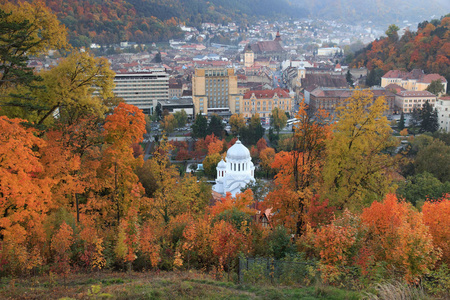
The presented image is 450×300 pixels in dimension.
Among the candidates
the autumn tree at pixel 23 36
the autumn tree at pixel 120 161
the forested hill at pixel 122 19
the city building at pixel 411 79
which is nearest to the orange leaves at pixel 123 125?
the autumn tree at pixel 120 161

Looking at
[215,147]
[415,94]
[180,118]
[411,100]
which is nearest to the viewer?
[215,147]

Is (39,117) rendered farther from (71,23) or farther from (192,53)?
(192,53)

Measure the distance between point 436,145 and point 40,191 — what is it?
31034 millimetres

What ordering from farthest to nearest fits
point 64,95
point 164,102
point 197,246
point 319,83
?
point 319,83 < point 164,102 < point 64,95 < point 197,246

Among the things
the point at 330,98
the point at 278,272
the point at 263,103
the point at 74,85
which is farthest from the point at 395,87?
the point at 278,272

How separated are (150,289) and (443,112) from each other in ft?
170

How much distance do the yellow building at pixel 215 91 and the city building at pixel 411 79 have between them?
25055 mm

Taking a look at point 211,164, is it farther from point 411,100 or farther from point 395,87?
point 395,87

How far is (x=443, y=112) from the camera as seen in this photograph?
52.9m

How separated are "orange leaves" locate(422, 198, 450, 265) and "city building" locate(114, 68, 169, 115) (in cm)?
5923

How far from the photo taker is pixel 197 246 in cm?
1239

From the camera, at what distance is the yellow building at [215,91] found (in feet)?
219

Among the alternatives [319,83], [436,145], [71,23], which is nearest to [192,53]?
[71,23]

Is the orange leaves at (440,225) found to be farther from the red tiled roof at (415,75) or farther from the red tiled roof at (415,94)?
the red tiled roof at (415,75)
